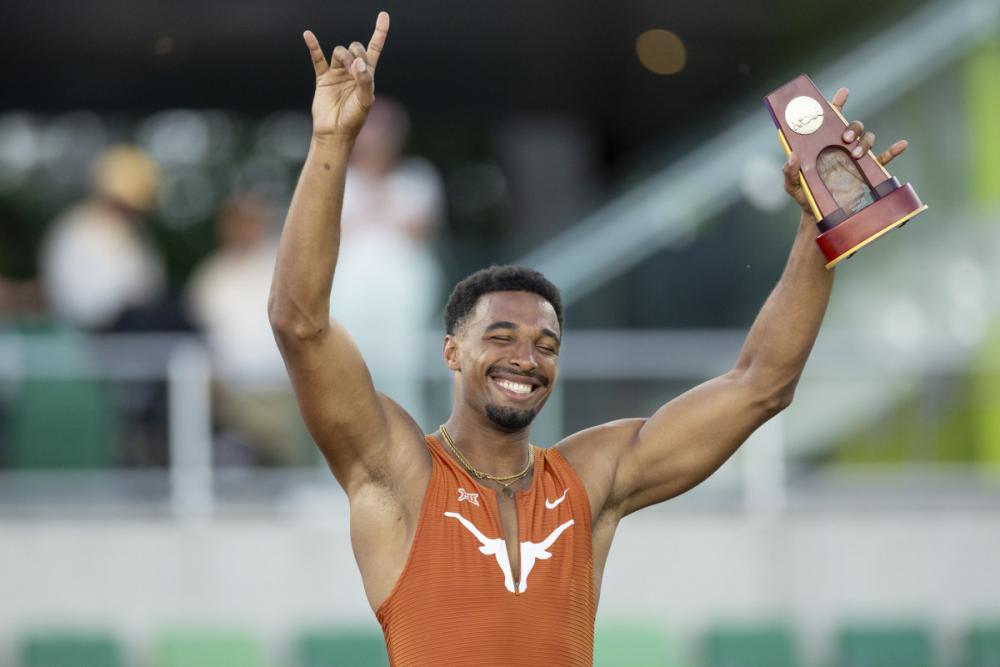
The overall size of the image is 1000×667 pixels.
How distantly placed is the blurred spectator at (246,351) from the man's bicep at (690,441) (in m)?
4.63

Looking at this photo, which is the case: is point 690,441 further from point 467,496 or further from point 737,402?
point 467,496

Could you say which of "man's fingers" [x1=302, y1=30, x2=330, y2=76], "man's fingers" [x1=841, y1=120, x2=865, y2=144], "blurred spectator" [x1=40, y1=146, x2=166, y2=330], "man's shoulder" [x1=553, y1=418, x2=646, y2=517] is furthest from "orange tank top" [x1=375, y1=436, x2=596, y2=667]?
"blurred spectator" [x1=40, y1=146, x2=166, y2=330]

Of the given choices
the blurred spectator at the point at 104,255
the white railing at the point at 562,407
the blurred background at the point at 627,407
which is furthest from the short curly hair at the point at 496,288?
the blurred spectator at the point at 104,255

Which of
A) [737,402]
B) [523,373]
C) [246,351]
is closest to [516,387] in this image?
[523,373]

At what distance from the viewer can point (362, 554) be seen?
4664mm

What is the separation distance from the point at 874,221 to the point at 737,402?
2.24ft

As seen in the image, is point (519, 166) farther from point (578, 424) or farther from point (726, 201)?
point (578, 424)

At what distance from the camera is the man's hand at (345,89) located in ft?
14.4

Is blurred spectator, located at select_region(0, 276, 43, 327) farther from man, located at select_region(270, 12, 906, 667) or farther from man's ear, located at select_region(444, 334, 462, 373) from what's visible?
man, located at select_region(270, 12, 906, 667)

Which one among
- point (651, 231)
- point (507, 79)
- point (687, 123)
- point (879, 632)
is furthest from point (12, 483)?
point (687, 123)

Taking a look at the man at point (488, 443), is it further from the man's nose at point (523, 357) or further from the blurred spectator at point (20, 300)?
the blurred spectator at point (20, 300)

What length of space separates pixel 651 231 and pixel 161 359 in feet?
9.15

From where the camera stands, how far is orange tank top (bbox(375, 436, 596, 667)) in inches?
180

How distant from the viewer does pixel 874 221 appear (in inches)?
Result: 182
